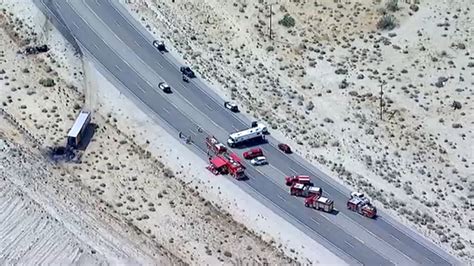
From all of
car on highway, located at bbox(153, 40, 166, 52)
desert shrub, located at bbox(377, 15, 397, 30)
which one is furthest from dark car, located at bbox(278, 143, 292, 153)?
desert shrub, located at bbox(377, 15, 397, 30)

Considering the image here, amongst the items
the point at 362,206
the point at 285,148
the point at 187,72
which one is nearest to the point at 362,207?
the point at 362,206

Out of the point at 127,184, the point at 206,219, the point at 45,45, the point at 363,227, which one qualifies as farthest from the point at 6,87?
the point at 363,227

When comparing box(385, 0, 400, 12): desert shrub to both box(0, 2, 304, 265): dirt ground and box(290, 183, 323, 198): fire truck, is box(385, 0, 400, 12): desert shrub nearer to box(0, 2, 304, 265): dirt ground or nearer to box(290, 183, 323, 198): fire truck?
box(290, 183, 323, 198): fire truck

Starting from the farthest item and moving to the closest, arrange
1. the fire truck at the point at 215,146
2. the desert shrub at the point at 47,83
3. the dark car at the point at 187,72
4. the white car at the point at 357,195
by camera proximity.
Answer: the dark car at the point at 187,72 < the desert shrub at the point at 47,83 < the fire truck at the point at 215,146 < the white car at the point at 357,195

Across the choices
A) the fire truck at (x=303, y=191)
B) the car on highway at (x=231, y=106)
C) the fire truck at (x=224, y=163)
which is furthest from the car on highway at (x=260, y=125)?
the fire truck at (x=303, y=191)

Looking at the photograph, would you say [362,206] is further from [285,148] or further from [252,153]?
[252,153]

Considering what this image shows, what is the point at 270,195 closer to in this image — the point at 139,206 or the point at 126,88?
the point at 139,206

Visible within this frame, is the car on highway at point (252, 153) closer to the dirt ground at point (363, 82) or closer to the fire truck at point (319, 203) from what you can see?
the dirt ground at point (363, 82)
